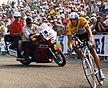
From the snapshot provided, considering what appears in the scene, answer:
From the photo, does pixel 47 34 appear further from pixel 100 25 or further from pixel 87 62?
pixel 87 62

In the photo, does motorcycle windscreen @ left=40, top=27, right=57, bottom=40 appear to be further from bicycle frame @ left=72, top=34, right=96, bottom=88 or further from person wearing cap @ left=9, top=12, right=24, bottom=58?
bicycle frame @ left=72, top=34, right=96, bottom=88

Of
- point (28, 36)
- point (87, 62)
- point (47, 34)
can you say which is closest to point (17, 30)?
point (28, 36)

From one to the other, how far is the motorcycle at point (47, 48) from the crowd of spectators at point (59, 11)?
2764mm

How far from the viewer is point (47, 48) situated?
1322 centimetres

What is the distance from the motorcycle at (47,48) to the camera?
13.0m

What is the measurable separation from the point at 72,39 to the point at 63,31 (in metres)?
8.72

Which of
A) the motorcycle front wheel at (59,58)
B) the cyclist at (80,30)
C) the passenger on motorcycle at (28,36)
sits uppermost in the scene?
the cyclist at (80,30)

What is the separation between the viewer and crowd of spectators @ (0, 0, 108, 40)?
15.8 meters

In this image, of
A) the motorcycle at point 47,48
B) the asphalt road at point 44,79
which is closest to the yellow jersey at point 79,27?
the asphalt road at point 44,79

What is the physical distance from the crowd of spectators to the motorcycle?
9.07 feet

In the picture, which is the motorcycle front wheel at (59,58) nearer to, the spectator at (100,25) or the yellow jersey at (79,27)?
the spectator at (100,25)

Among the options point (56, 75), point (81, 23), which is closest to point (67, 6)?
point (56, 75)

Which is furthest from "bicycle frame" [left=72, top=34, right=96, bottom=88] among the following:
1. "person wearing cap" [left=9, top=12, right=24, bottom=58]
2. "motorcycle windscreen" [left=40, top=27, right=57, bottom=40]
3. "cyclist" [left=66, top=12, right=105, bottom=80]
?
"person wearing cap" [left=9, top=12, right=24, bottom=58]

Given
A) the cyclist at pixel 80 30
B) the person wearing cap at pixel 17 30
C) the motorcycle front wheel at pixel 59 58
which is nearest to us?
the cyclist at pixel 80 30
